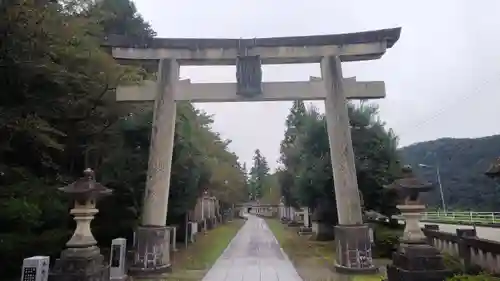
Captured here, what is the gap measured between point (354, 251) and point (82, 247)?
8.12 meters

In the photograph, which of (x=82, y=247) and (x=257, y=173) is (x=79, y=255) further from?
(x=257, y=173)

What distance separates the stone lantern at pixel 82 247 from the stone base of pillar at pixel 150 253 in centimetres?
280

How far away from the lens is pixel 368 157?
60.9ft

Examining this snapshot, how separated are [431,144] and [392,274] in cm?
6472

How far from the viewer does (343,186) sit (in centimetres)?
1324

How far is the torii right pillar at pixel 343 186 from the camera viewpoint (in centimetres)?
1248

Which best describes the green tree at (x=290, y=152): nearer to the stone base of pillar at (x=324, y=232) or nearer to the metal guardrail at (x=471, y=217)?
the stone base of pillar at (x=324, y=232)

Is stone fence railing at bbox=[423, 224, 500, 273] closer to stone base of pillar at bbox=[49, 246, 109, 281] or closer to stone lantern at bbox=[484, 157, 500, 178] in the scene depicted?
stone lantern at bbox=[484, 157, 500, 178]

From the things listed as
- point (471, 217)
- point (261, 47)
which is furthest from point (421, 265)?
point (471, 217)

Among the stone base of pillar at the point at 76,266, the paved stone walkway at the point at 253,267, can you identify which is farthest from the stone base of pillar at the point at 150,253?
the stone base of pillar at the point at 76,266

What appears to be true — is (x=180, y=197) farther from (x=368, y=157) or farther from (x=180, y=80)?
(x=368, y=157)

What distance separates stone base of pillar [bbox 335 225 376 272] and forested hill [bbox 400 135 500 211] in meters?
33.9

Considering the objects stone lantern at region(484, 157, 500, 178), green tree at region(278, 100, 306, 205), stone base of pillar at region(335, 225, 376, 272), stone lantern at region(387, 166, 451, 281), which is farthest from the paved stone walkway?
green tree at region(278, 100, 306, 205)

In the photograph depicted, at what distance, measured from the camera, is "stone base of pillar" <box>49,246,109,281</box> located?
346 inches
